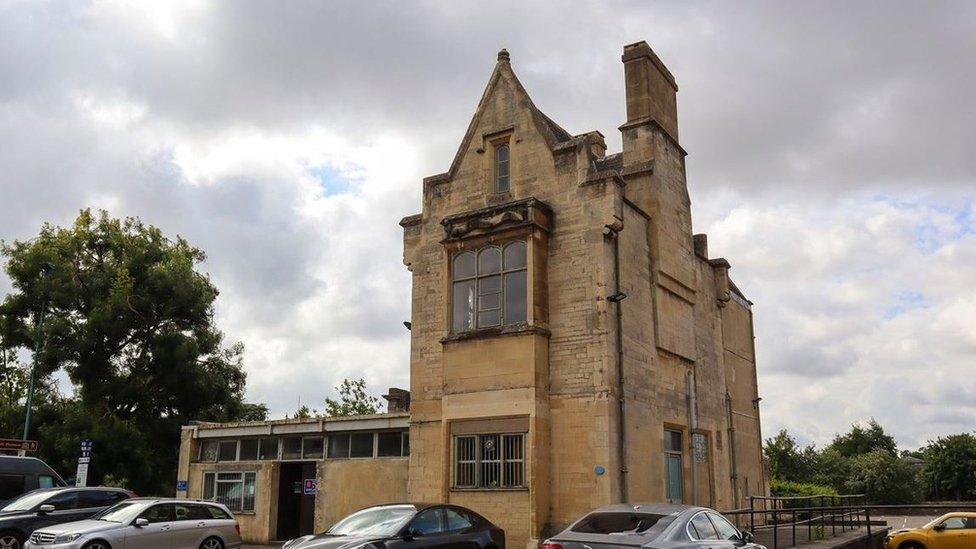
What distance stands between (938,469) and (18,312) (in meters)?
55.9

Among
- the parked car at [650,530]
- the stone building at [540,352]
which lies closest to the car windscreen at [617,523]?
the parked car at [650,530]

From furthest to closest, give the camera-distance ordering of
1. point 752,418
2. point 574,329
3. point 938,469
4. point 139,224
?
1. point 938,469
2. point 139,224
3. point 752,418
4. point 574,329

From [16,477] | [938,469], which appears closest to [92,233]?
[16,477]

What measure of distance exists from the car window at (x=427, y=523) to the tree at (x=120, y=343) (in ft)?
85.6

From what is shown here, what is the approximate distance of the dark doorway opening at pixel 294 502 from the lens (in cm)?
2364

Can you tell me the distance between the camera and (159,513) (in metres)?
16.4

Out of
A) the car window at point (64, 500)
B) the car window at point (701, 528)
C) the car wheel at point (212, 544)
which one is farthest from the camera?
the car window at point (64, 500)

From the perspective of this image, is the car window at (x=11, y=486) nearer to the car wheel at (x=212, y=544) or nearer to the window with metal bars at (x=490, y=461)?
the car wheel at (x=212, y=544)

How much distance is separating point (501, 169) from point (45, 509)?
12.8 meters

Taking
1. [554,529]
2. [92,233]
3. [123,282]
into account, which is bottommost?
[554,529]

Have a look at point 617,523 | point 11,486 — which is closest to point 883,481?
point 617,523

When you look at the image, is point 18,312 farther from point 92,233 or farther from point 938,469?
point 938,469

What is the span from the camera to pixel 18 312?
37750 mm

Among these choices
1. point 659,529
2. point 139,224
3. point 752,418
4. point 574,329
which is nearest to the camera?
point 659,529
